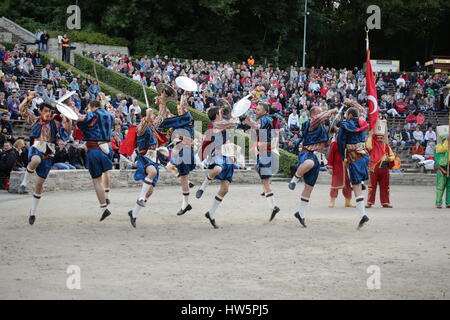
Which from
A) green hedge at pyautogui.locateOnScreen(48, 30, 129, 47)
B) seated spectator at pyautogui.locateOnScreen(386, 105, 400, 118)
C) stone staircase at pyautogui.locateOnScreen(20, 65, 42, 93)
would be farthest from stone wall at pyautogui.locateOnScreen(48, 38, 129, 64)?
seated spectator at pyautogui.locateOnScreen(386, 105, 400, 118)

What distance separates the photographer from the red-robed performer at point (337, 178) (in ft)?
56.4

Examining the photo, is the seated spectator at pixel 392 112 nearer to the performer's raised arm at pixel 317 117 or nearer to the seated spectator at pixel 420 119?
the seated spectator at pixel 420 119

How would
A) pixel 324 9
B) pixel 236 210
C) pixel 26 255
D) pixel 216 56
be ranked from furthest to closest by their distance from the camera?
pixel 324 9 → pixel 216 56 → pixel 236 210 → pixel 26 255

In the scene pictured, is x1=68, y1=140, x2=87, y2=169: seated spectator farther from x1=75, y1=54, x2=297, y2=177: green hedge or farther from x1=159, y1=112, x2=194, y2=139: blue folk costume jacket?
x1=159, y1=112, x2=194, y2=139: blue folk costume jacket

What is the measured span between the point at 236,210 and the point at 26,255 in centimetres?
652

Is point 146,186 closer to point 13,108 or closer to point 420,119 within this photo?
point 13,108

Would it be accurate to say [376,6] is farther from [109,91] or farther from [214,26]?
[109,91]

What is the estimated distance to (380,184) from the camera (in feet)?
58.0

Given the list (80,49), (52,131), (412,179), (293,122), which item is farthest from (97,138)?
(80,49)

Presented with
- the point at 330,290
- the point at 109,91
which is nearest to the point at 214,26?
the point at 109,91

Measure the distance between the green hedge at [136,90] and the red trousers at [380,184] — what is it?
810 centimetres

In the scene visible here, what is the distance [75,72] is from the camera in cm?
2898

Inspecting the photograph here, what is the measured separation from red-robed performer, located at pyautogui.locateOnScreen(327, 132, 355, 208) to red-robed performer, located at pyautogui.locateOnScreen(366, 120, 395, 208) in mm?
588

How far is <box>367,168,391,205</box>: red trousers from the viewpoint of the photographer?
691 inches
